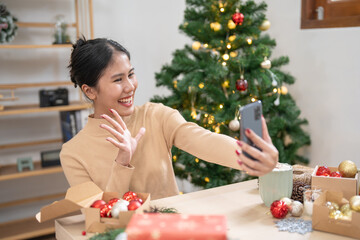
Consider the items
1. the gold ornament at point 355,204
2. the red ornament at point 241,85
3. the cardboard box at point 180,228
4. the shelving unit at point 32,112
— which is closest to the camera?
the cardboard box at point 180,228

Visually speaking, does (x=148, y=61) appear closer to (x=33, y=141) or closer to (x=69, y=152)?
(x=33, y=141)

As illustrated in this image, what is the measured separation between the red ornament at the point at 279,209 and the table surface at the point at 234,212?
2cm

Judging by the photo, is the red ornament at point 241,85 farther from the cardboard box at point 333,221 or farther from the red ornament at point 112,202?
the red ornament at point 112,202

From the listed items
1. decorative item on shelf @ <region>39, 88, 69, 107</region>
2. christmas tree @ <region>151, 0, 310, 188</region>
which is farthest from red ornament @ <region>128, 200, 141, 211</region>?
decorative item on shelf @ <region>39, 88, 69, 107</region>

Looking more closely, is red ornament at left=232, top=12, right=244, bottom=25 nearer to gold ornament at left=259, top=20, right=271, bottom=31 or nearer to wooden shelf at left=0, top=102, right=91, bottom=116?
gold ornament at left=259, top=20, right=271, bottom=31

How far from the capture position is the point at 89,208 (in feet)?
3.68

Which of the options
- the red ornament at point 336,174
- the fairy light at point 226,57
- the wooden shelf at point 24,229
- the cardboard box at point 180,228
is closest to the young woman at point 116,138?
the red ornament at point 336,174

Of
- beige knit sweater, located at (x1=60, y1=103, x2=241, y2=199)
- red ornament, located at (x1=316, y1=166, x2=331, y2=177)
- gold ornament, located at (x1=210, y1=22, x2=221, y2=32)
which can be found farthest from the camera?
Answer: gold ornament, located at (x1=210, y1=22, x2=221, y2=32)

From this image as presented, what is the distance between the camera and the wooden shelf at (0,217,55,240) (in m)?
2.84

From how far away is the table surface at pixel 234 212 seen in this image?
1102 millimetres

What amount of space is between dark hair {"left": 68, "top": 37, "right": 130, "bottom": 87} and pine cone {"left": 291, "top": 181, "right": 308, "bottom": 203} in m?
0.84

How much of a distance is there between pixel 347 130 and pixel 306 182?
122 cm

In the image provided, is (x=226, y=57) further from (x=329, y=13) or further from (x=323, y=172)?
(x=323, y=172)

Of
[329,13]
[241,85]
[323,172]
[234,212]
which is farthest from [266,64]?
[234,212]
